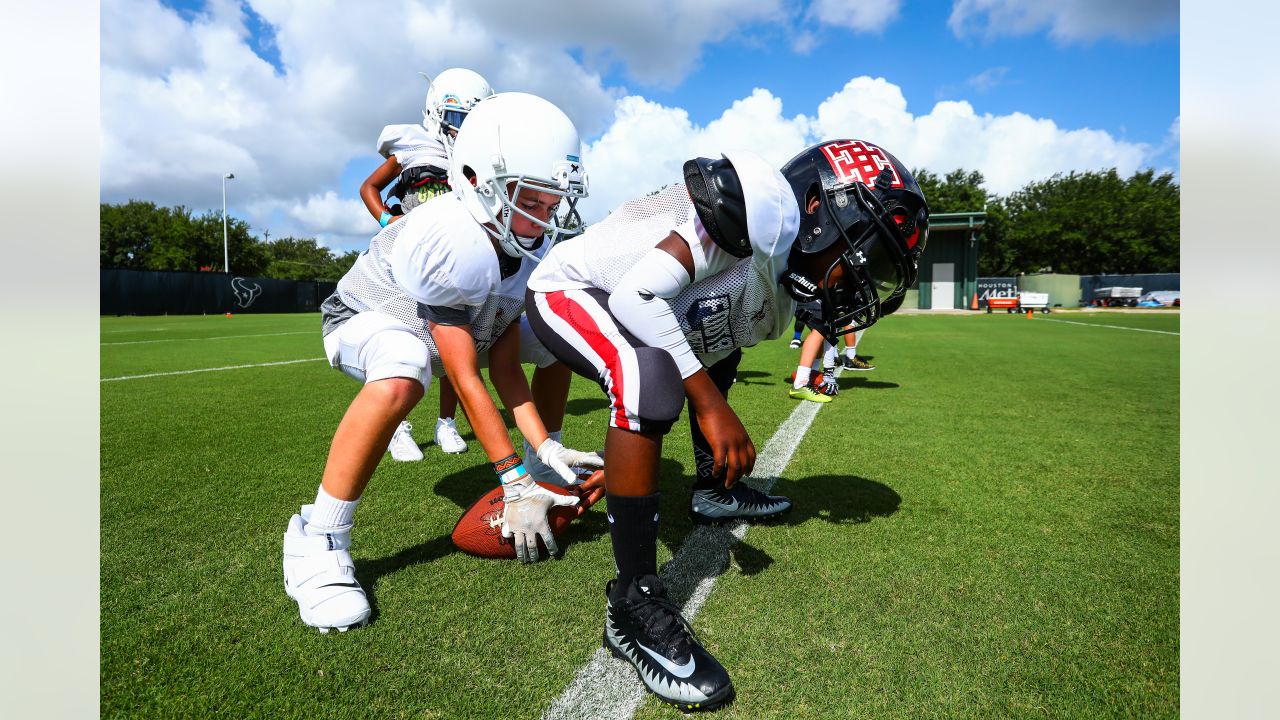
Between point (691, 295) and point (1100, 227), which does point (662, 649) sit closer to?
point (691, 295)

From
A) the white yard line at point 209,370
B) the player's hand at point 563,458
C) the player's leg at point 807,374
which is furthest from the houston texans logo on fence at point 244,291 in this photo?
the player's hand at point 563,458

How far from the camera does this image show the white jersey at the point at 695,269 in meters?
1.93

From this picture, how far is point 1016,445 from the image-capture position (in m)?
4.20

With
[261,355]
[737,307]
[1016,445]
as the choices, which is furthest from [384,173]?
[261,355]

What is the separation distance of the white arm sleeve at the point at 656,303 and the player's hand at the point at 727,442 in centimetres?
14

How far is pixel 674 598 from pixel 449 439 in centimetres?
232

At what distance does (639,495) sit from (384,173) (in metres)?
3.34

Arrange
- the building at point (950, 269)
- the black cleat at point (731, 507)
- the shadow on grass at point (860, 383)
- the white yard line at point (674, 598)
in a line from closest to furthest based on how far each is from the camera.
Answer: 1. the white yard line at point (674, 598)
2. the black cleat at point (731, 507)
3. the shadow on grass at point (860, 383)
4. the building at point (950, 269)

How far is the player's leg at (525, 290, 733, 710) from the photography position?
173 cm

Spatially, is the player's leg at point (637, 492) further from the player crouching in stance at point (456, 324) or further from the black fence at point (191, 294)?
the black fence at point (191, 294)

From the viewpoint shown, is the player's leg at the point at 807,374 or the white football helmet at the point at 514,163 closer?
the white football helmet at the point at 514,163

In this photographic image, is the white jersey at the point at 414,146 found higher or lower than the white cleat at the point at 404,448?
higher

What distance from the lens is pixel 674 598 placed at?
215cm
